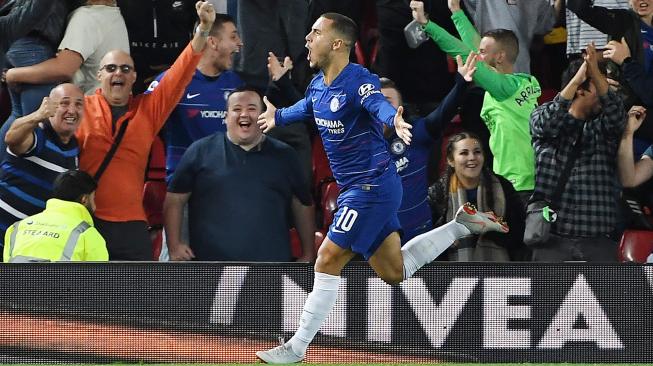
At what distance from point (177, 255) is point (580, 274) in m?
2.76

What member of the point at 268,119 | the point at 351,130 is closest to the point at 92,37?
the point at 268,119

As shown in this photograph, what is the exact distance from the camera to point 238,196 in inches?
340

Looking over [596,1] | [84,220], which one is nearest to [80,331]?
[84,220]

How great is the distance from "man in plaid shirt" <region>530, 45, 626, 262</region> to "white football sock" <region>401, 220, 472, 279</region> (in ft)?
2.91

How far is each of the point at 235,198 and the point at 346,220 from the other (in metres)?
1.67

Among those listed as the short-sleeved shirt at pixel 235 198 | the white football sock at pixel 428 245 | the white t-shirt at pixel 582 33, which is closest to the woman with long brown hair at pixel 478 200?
the white football sock at pixel 428 245

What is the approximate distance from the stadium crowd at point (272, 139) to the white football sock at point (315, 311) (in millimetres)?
1176

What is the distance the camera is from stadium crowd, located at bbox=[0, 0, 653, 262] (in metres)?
8.44

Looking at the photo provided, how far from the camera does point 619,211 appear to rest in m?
8.94

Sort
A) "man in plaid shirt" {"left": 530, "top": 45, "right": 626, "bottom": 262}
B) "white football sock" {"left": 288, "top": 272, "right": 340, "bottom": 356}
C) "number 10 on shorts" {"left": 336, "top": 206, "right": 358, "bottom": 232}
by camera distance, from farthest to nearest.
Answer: "man in plaid shirt" {"left": 530, "top": 45, "right": 626, "bottom": 262}
"number 10 on shorts" {"left": 336, "top": 206, "right": 358, "bottom": 232}
"white football sock" {"left": 288, "top": 272, "right": 340, "bottom": 356}

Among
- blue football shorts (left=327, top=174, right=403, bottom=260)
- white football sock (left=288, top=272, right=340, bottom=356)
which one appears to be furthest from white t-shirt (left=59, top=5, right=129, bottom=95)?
white football sock (left=288, top=272, right=340, bottom=356)

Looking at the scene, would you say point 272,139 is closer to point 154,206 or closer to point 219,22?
point 219,22

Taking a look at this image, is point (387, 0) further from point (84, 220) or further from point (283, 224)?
point (84, 220)

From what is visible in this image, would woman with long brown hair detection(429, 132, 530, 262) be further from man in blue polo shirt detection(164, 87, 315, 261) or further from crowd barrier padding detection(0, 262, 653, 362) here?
crowd barrier padding detection(0, 262, 653, 362)
